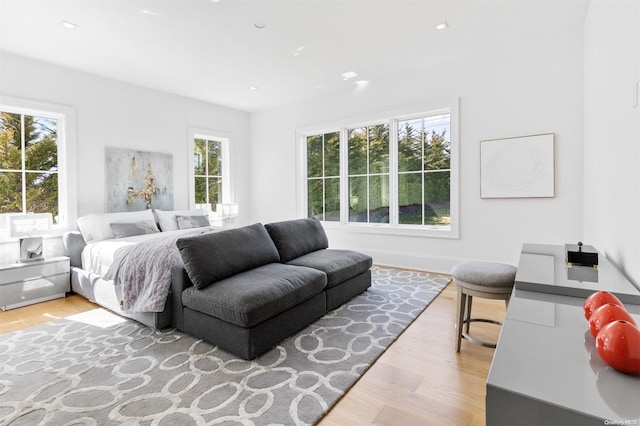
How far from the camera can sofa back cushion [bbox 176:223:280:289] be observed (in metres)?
2.50

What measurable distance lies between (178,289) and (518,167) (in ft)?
12.8

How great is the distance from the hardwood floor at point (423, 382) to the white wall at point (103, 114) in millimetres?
2146

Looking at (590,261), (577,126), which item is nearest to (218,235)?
(590,261)

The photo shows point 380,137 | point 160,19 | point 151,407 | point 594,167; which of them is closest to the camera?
point 151,407

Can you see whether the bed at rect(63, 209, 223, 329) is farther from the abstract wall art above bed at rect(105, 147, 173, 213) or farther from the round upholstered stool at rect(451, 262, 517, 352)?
the round upholstered stool at rect(451, 262, 517, 352)

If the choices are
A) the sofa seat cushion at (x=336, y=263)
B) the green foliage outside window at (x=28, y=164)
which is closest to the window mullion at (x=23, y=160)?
the green foliage outside window at (x=28, y=164)

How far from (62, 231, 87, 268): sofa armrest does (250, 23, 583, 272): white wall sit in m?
3.71

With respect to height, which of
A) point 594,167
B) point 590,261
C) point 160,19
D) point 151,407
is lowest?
point 151,407

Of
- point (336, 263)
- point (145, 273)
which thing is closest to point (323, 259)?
point (336, 263)

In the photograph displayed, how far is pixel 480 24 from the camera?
3.25 meters

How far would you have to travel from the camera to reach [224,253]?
8.89 feet

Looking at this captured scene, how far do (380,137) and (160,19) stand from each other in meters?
3.24

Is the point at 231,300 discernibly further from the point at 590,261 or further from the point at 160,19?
the point at 160,19

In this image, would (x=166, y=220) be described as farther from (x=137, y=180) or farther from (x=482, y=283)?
(x=482, y=283)
